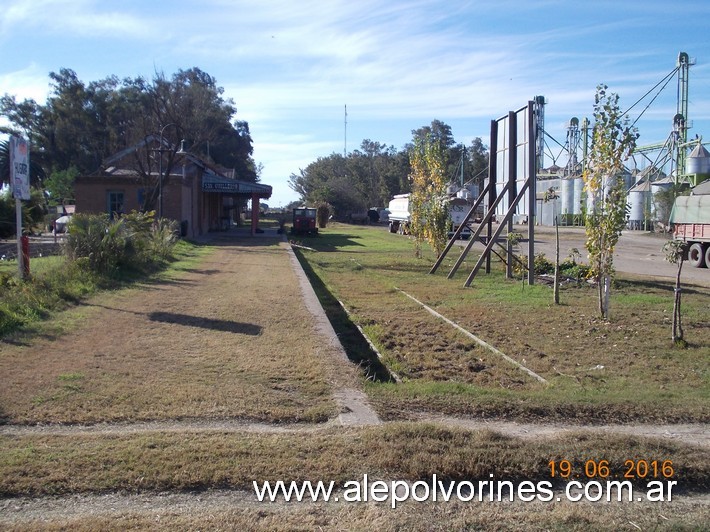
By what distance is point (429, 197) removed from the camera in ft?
89.4

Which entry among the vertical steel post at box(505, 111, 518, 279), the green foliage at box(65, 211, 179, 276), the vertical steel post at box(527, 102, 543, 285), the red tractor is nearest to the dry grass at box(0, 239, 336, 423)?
the green foliage at box(65, 211, 179, 276)

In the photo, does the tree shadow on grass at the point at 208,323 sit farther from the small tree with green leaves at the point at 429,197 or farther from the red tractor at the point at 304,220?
the red tractor at the point at 304,220

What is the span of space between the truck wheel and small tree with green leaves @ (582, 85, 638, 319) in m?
14.6

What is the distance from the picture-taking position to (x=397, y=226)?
57531 millimetres

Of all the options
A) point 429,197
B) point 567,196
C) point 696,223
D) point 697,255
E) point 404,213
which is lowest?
point 697,255

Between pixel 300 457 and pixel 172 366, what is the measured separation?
330 centimetres

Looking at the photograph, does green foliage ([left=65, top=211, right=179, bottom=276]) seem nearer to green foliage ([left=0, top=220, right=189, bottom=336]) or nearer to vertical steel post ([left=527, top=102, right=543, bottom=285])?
green foliage ([left=0, top=220, right=189, bottom=336])

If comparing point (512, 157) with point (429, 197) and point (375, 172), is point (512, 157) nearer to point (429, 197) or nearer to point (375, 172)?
point (429, 197)

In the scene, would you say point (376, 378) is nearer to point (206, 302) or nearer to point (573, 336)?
point (573, 336)

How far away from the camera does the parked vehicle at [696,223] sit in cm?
2558

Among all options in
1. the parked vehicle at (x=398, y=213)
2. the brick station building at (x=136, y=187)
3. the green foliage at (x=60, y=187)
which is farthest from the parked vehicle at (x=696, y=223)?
the green foliage at (x=60, y=187)

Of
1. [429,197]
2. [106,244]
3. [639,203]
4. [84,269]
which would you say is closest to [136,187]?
[429,197]

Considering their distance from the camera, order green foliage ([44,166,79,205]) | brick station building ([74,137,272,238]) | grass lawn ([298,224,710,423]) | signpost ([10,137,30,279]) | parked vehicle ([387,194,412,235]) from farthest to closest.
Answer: green foliage ([44,166,79,205]), parked vehicle ([387,194,412,235]), brick station building ([74,137,272,238]), signpost ([10,137,30,279]), grass lawn ([298,224,710,423])

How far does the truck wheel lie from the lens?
25.6 meters
